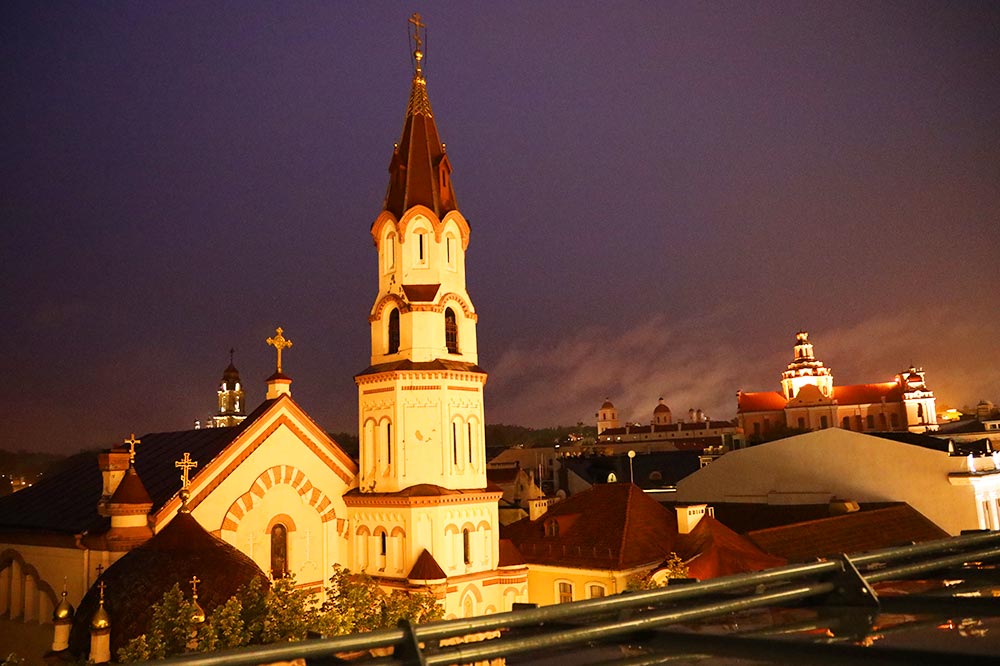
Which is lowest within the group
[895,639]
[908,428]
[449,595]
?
[449,595]

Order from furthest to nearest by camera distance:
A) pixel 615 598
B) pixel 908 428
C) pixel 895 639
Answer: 1. pixel 908 428
2. pixel 615 598
3. pixel 895 639

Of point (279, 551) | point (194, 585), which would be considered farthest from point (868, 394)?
point (194, 585)

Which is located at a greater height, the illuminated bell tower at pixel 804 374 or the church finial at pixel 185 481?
the illuminated bell tower at pixel 804 374

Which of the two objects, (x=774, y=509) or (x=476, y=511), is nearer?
(x=476, y=511)

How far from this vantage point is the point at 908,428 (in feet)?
392

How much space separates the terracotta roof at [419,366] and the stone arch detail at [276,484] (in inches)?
172

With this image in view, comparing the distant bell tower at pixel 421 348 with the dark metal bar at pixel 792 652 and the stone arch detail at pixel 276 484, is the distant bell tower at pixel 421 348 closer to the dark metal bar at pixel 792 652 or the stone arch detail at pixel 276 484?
the stone arch detail at pixel 276 484

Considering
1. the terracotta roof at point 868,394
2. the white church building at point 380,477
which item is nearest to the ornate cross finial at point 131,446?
the white church building at point 380,477

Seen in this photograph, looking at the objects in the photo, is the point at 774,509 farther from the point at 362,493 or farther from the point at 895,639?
the point at 895,639

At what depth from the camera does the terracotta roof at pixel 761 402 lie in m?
131

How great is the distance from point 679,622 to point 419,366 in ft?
76.5

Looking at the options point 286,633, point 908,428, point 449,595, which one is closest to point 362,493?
point 449,595

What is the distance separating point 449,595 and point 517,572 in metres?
3.07

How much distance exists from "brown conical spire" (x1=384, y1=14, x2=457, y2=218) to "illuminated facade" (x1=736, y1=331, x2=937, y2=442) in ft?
332
